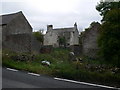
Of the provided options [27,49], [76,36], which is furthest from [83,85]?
[76,36]

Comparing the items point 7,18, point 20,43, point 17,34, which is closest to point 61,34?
point 7,18

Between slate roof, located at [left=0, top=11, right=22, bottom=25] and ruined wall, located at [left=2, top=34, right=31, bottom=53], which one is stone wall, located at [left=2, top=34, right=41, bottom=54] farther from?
slate roof, located at [left=0, top=11, right=22, bottom=25]

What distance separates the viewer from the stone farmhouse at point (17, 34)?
2627 cm

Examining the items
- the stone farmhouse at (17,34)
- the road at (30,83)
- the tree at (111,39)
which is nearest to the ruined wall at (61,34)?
the stone farmhouse at (17,34)

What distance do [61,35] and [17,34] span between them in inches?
1501

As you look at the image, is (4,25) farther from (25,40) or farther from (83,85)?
(83,85)

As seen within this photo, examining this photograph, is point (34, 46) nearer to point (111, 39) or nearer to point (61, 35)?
point (111, 39)

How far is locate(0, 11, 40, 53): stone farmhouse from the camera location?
86.2ft

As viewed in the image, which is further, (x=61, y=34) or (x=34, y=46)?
(x=61, y=34)

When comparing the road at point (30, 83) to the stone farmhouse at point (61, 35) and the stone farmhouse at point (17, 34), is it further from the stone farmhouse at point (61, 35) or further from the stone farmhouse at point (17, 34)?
the stone farmhouse at point (61, 35)

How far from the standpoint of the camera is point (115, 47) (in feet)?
40.0

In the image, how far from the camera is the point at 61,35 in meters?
65.3

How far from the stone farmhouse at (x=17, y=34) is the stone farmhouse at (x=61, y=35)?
794 inches

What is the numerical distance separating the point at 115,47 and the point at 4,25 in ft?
98.8
